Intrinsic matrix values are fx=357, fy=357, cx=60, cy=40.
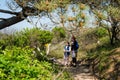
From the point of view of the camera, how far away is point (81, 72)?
816 inches

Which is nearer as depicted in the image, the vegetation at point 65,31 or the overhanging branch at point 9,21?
the vegetation at point 65,31

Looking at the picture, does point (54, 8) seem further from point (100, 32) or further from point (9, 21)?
point (100, 32)

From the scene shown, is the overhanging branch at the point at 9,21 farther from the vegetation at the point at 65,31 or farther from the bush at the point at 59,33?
the bush at the point at 59,33

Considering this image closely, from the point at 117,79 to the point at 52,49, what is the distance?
18186 millimetres

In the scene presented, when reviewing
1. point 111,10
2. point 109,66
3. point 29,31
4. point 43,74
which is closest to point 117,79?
point 109,66

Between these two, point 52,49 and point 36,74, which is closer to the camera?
point 36,74

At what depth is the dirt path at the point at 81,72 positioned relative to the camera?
1886cm

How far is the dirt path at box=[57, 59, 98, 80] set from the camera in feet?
61.9

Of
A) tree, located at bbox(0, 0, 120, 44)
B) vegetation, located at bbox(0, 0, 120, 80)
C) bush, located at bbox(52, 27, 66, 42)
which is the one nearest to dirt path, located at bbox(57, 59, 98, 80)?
vegetation, located at bbox(0, 0, 120, 80)

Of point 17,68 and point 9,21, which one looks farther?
point 9,21

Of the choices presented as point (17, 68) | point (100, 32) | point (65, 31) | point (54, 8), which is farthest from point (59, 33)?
point (17, 68)

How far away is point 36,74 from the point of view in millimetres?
8953

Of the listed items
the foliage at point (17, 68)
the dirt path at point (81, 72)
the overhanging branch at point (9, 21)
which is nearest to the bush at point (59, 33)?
the dirt path at point (81, 72)

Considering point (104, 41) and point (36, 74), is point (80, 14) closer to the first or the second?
point (36, 74)
